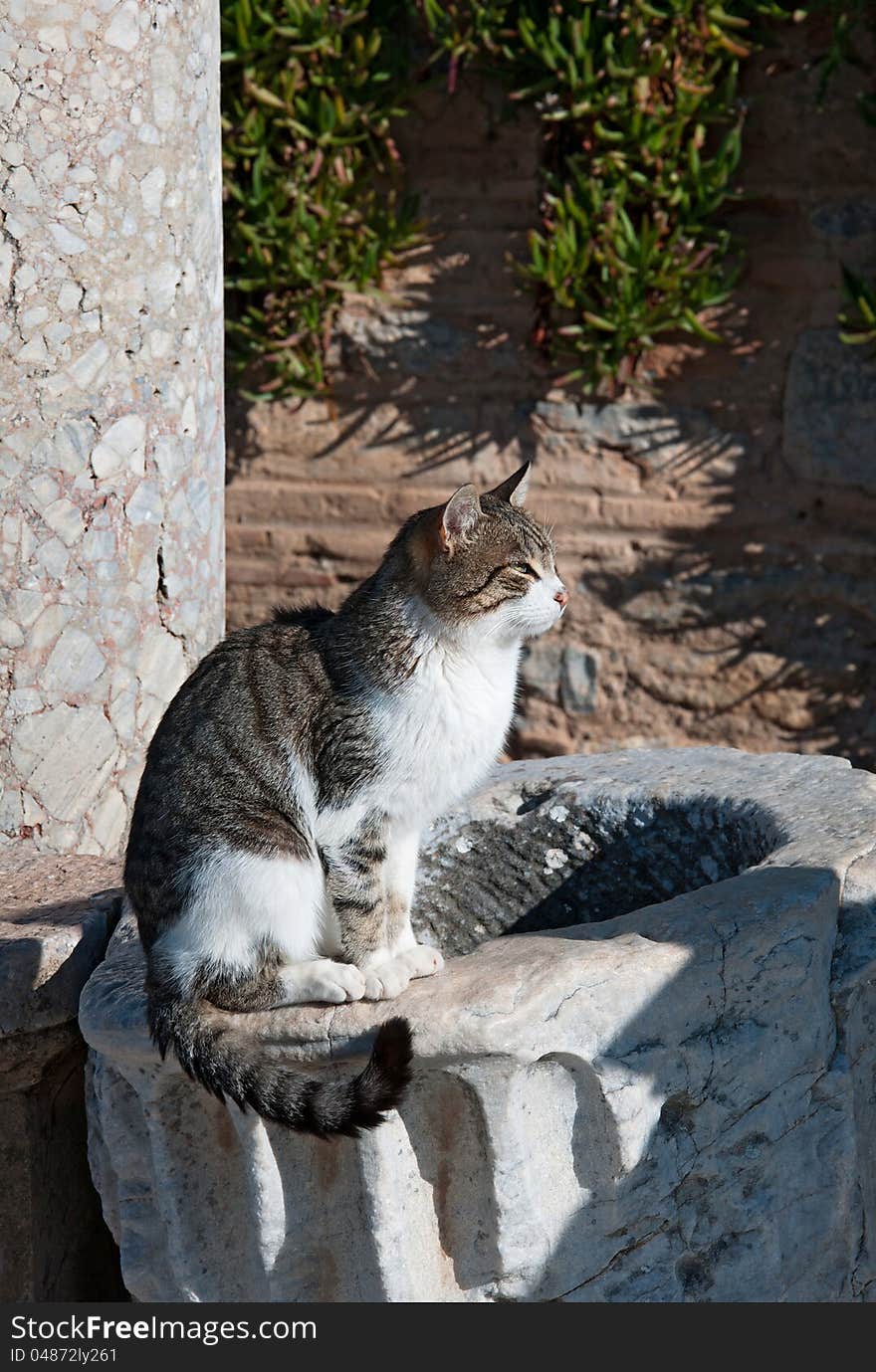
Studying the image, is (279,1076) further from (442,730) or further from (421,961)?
(442,730)

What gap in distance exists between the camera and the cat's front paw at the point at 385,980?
220cm

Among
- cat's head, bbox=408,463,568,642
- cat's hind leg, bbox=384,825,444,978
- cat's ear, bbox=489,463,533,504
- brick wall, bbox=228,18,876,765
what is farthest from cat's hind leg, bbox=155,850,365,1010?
brick wall, bbox=228,18,876,765

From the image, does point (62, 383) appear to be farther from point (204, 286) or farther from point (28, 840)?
point (28, 840)

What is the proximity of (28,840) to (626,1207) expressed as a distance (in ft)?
4.79

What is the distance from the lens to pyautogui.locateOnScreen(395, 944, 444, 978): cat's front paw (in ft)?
7.57

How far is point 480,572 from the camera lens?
8.18ft

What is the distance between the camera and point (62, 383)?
2943 mm

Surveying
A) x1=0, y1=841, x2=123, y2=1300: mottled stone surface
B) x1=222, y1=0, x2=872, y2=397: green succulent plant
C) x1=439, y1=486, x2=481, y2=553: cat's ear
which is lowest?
x1=0, y1=841, x2=123, y2=1300: mottled stone surface

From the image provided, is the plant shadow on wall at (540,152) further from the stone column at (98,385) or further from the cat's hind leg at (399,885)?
the cat's hind leg at (399,885)

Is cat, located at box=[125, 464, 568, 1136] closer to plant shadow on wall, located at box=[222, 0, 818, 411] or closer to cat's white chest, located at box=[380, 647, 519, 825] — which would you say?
cat's white chest, located at box=[380, 647, 519, 825]

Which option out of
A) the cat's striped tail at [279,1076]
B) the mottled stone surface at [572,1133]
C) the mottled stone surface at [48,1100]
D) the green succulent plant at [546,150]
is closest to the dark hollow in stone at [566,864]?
the mottled stone surface at [572,1133]

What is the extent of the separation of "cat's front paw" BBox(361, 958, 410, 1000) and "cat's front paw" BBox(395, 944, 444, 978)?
2 cm

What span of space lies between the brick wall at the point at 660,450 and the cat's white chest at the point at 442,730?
2.57 m

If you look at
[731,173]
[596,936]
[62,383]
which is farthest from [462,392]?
[596,936]
